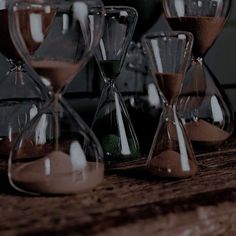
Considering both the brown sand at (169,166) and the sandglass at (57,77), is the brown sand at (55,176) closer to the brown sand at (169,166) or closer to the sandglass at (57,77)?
the sandglass at (57,77)

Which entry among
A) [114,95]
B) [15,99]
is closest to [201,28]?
[114,95]

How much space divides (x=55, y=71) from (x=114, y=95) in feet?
0.63

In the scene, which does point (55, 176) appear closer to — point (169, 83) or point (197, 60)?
point (169, 83)

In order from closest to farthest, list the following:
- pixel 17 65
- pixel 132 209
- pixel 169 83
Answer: pixel 132 209
pixel 169 83
pixel 17 65

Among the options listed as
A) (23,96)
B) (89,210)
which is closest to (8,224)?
(89,210)

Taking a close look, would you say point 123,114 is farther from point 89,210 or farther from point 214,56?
point 214,56

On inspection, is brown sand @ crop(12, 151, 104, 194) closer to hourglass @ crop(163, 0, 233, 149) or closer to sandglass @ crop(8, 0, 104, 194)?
sandglass @ crop(8, 0, 104, 194)

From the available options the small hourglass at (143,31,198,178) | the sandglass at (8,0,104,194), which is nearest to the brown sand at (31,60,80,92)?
the sandglass at (8,0,104,194)

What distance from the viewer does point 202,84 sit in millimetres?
939

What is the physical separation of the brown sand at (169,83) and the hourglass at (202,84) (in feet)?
0.54

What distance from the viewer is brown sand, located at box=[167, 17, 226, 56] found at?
90cm

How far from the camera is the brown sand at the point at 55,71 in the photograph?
2.20 feet

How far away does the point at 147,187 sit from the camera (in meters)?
0.74

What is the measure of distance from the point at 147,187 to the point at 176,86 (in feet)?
0.42
